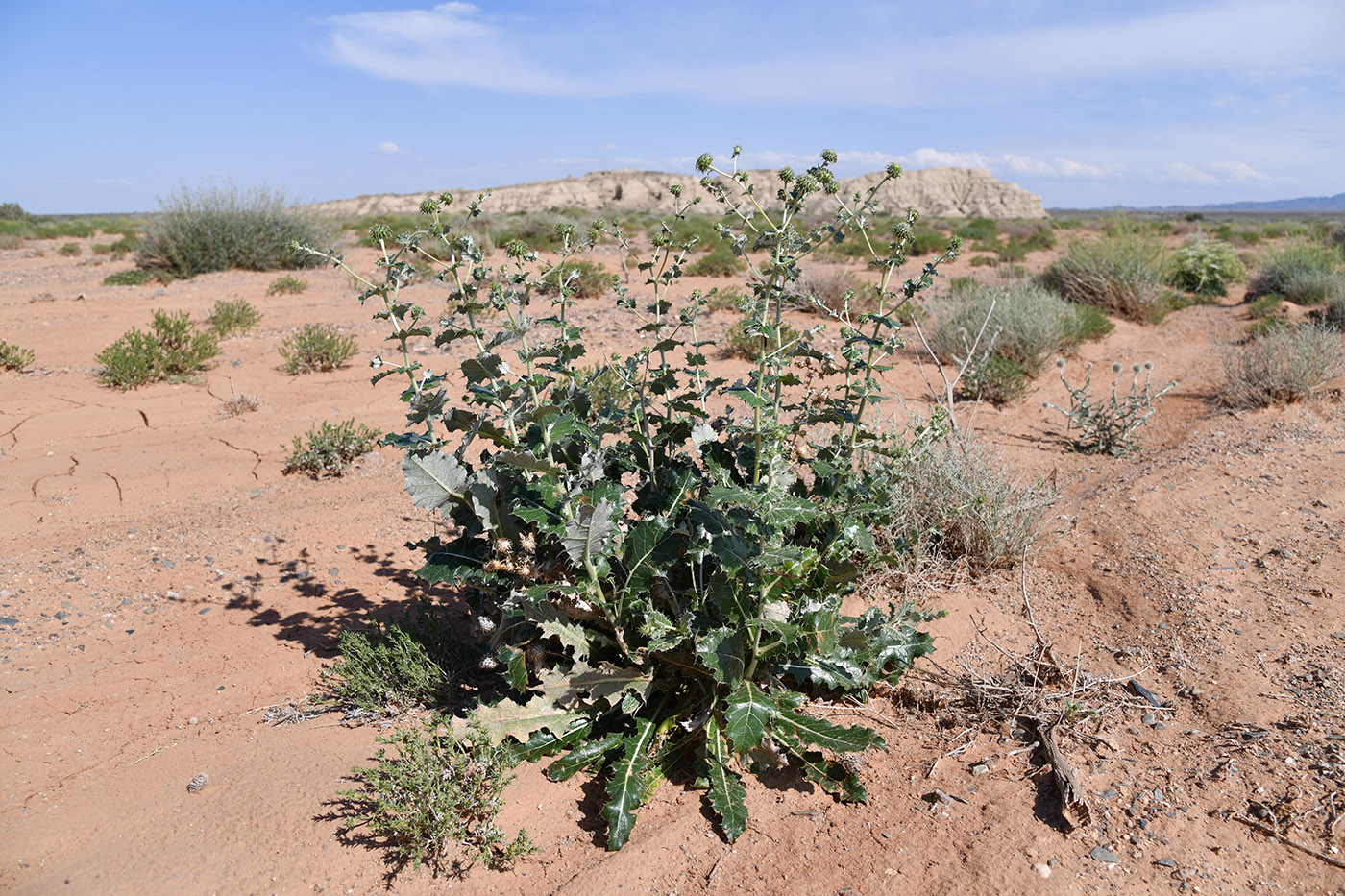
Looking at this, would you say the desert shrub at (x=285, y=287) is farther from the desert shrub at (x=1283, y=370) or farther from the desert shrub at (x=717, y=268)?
the desert shrub at (x=1283, y=370)

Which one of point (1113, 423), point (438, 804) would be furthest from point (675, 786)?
point (1113, 423)

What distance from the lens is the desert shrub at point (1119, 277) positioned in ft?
33.2

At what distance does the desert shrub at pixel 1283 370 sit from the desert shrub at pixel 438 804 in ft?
21.8

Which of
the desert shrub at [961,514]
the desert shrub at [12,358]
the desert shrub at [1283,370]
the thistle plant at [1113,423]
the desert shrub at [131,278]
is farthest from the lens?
the desert shrub at [131,278]

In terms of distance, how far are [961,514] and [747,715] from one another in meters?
1.97

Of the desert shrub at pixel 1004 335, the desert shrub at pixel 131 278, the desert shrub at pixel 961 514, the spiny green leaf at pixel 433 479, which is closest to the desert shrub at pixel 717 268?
the desert shrub at pixel 1004 335

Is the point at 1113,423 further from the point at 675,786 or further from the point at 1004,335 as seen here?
the point at 675,786

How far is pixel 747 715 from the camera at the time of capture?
2246mm

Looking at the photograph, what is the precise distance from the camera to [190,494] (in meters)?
5.12

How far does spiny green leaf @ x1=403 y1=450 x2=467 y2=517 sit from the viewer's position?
2371 millimetres

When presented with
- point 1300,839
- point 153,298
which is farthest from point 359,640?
point 153,298

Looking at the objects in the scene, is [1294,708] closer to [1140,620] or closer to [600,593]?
[1140,620]

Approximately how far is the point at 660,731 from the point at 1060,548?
254cm

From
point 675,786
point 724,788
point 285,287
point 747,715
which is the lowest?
point 675,786
